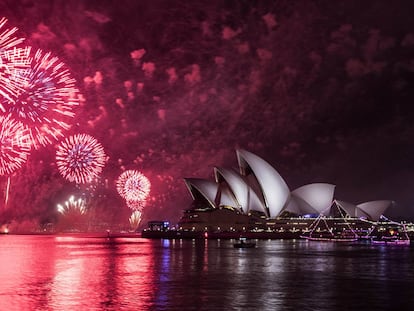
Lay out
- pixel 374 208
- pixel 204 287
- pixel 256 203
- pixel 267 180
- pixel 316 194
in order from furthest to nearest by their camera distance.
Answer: pixel 374 208, pixel 316 194, pixel 256 203, pixel 267 180, pixel 204 287

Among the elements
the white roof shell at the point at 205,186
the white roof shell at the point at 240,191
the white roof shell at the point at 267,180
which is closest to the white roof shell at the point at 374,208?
the white roof shell at the point at 267,180

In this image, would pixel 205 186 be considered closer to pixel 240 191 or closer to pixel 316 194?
pixel 240 191

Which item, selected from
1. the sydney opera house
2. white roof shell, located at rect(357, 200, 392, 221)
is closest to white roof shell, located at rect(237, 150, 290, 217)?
the sydney opera house

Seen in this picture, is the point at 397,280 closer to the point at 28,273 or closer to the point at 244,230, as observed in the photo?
the point at 28,273

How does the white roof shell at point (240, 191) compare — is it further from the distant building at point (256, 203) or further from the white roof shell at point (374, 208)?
the white roof shell at point (374, 208)

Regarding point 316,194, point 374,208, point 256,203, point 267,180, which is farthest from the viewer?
point 374,208

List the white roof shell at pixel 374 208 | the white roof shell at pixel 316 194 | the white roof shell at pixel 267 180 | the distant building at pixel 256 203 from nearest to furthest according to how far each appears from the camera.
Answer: the white roof shell at pixel 267 180 → the distant building at pixel 256 203 → the white roof shell at pixel 316 194 → the white roof shell at pixel 374 208

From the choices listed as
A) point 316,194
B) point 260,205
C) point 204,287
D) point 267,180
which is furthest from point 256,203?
point 204,287

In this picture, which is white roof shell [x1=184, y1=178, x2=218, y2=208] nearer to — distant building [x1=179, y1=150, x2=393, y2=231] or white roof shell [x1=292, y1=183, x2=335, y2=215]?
distant building [x1=179, y1=150, x2=393, y2=231]
